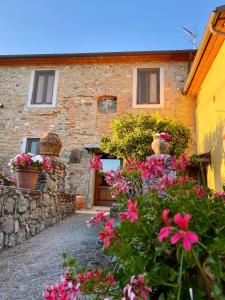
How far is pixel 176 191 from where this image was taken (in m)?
1.34

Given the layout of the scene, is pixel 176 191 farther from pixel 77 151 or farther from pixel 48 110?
pixel 48 110

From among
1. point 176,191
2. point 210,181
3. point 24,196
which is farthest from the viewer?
point 210,181

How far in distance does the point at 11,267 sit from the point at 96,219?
194cm

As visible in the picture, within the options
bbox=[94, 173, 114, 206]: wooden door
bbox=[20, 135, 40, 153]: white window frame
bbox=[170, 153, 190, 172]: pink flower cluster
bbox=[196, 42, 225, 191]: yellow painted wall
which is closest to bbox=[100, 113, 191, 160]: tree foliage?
bbox=[196, 42, 225, 191]: yellow painted wall

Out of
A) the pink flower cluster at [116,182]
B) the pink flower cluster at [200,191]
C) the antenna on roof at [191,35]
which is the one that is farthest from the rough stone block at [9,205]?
the antenna on roof at [191,35]

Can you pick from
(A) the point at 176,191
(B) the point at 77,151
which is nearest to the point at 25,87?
(B) the point at 77,151

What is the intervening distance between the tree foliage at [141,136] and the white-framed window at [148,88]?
161cm

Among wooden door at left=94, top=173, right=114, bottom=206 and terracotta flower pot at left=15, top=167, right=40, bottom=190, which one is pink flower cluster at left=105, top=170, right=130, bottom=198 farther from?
wooden door at left=94, top=173, right=114, bottom=206

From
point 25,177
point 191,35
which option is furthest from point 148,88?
point 25,177

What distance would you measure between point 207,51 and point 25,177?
15.8ft

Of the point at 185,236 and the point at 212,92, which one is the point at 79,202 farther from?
the point at 185,236

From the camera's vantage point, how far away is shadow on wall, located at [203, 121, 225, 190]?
6.05 metres

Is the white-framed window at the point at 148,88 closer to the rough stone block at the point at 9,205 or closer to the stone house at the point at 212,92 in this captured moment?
the stone house at the point at 212,92

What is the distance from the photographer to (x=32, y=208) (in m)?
4.28
